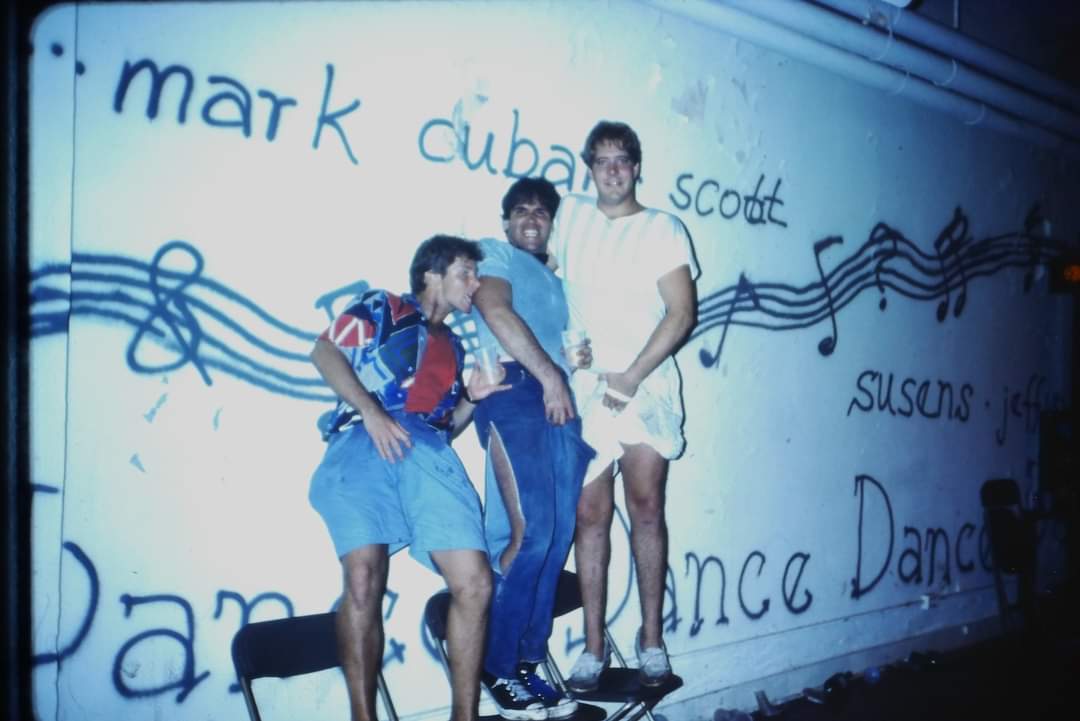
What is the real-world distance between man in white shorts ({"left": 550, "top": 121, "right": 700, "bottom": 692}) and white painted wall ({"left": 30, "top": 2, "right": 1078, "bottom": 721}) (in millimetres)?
415

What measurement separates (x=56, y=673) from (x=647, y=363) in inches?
82.1

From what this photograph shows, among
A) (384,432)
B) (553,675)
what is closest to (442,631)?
(553,675)

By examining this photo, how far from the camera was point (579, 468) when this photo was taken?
104 inches

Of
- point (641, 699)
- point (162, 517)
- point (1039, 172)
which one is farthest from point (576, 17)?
point (1039, 172)

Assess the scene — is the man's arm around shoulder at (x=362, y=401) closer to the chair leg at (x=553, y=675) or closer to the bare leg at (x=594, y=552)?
the bare leg at (x=594, y=552)

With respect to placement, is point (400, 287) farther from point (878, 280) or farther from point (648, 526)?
point (878, 280)

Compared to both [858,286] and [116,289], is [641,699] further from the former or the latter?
[858,286]

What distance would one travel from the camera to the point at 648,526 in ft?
9.30

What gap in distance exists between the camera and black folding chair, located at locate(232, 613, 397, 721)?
2.16 m

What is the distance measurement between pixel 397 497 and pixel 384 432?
0.73 ft

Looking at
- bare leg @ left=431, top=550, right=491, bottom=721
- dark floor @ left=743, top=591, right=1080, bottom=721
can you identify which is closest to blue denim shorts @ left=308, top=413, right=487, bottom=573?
bare leg @ left=431, top=550, right=491, bottom=721

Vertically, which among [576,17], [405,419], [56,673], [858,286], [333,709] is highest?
[576,17]

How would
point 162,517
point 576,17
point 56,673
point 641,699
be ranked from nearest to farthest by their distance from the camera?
1. point 56,673
2. point 162,517
3. point 641,699
4. point 576,17

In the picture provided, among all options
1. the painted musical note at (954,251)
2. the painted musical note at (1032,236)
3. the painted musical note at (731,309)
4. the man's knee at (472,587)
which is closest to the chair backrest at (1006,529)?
the painted musical note at (954,251)
